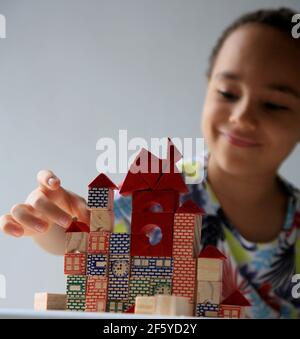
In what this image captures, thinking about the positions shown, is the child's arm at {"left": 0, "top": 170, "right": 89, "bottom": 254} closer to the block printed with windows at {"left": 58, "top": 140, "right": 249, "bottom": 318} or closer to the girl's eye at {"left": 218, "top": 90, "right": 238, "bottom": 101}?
the block printed with windows at {"left": 58, "top": 140, "right": 249, "bottom": 318}

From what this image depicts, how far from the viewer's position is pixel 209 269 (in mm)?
763

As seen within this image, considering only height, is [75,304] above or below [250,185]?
below

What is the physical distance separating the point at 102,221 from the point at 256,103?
23 centimetres

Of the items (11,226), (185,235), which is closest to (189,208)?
(185,235)

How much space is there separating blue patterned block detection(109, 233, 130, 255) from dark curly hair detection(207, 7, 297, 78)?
0.93ft

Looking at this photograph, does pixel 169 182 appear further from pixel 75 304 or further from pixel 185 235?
pixel 75 304

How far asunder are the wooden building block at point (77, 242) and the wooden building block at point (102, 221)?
14 mm

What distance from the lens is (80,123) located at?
105 cm

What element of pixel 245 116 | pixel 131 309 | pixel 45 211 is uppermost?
pixel 245 116

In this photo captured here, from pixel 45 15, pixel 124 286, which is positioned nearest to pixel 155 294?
pixel 124 286

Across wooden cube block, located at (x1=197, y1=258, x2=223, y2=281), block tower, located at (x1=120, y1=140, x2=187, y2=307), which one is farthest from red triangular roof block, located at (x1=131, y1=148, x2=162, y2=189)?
wooden cube block, located at (x1=197, y1=258, x2=223, y2=281)
